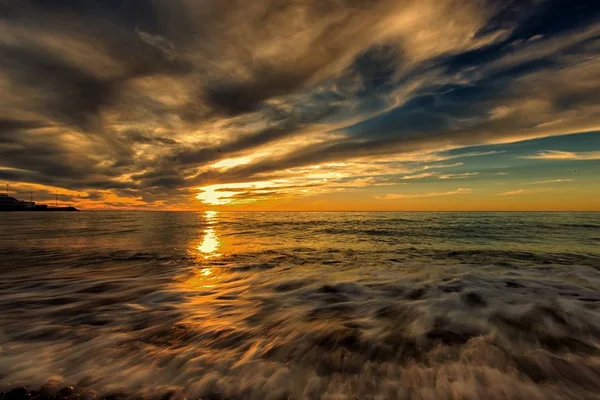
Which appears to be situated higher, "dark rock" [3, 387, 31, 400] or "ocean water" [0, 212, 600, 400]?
"dark rock" [3, 387, 31, 400]

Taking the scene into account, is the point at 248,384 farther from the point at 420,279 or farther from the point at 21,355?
the point at 420,279

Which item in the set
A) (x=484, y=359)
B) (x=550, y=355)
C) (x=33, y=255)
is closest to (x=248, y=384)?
(x=484, y=359)

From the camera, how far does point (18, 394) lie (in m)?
3.24

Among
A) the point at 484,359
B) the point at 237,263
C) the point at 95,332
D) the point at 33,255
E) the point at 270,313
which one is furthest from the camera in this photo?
the point at 33,255

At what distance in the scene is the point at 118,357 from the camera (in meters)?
4.21

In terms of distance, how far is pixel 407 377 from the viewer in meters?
3.70

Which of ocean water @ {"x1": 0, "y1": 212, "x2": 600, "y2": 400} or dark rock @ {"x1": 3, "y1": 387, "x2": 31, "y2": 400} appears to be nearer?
dark rock @ {"x1": 3, "y1": 387, "x2": 31, "y2": 400}

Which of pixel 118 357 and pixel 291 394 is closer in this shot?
pixel 291 394

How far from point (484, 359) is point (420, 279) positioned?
17.3 feet

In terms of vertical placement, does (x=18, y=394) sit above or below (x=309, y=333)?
above

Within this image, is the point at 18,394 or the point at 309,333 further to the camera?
the point at 309,333

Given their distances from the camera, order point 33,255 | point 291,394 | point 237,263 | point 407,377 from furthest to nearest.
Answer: point 33,255
point 237,263
point 407,377
point 291,394

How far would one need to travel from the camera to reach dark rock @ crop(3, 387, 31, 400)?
10.4 ft

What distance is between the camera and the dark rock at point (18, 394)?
10.4 ft
